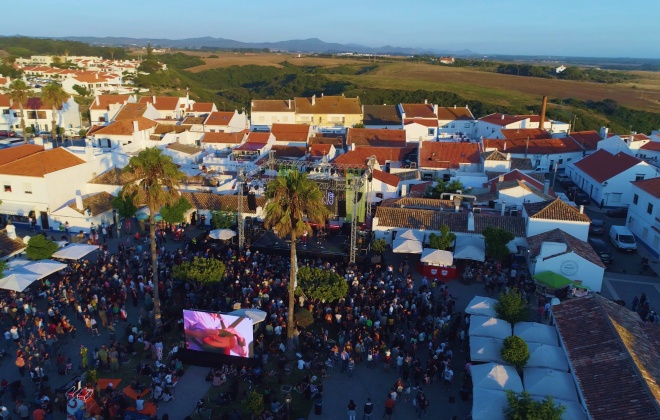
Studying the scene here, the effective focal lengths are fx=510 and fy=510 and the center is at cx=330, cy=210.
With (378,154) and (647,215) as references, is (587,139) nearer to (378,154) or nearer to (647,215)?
(378,154)

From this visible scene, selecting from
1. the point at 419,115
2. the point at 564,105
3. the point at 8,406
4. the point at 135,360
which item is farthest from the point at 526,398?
the point at 564,105

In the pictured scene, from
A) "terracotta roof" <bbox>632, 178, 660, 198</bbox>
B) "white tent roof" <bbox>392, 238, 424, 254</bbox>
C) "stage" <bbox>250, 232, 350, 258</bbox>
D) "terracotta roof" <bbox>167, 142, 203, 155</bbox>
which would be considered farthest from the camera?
"terracotta roof" <bbox>167, 142, 203, 155</bbox>

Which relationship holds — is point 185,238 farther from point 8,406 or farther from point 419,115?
point 419,115

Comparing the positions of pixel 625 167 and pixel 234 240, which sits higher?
pixel 625 167

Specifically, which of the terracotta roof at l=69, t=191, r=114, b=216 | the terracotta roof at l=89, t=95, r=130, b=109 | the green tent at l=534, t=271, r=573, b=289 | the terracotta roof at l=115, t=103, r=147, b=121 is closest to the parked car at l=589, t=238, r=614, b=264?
the green tent at l=534, t=271, r=573, b=289

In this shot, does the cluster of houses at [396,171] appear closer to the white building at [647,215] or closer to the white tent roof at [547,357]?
the white building at [647,215]

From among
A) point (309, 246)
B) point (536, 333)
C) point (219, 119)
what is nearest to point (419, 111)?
point (219, 119)

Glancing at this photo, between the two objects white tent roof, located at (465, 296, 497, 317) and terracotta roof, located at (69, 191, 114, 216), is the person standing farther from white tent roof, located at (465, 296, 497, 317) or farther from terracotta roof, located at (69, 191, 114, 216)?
terracotta roof, located at (69, 191, 114, 216)
